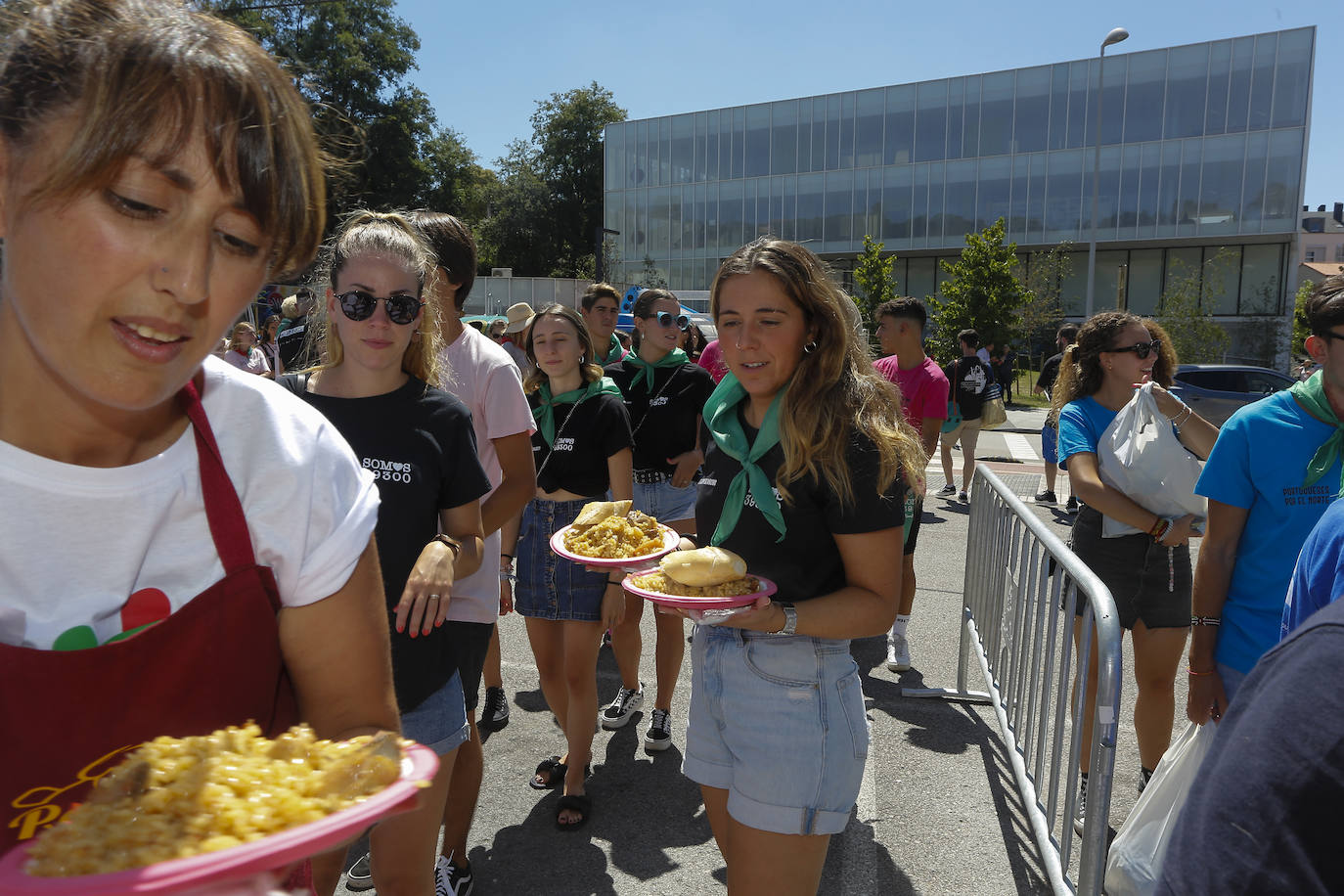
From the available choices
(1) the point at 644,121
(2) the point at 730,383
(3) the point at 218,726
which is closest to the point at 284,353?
(2) the point at 730,383

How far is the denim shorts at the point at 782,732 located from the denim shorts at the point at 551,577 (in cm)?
155

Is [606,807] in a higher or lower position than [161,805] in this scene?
lower

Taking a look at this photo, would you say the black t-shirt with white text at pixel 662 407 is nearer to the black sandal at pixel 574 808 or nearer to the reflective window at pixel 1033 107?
the black sandal at pixel 574 808

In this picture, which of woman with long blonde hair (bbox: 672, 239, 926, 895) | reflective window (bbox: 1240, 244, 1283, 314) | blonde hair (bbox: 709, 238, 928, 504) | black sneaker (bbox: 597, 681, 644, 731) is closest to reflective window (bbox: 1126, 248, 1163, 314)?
reflective window (bbox: 1240, 244, 1283, 314)

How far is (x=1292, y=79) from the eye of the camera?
34.8 metres

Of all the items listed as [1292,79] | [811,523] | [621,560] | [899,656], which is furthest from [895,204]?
[811,523]

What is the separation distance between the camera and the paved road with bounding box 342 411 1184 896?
3393mm

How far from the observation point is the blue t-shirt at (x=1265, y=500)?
2.87 metres

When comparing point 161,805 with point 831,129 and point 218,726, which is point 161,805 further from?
point 831,129

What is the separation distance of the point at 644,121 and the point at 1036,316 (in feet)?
86.4

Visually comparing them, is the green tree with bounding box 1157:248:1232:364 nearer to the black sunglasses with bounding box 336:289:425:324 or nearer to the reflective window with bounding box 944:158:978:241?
the reflective window with bounding box 944:158:978:241

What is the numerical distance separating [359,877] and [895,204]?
44.0 metres

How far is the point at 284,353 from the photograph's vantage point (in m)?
7.10

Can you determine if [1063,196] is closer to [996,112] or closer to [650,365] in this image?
[996,112]
